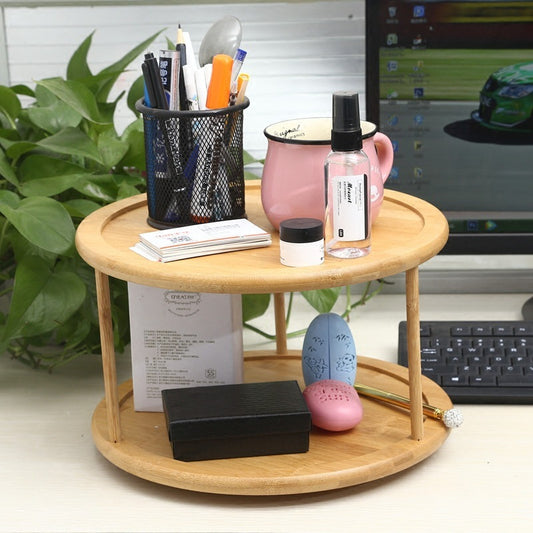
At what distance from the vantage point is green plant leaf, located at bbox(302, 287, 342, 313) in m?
1.13

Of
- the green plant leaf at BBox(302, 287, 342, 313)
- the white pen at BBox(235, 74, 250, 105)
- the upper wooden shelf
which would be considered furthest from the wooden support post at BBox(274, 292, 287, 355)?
the white pen at BBox(235, 74, 250, 105)

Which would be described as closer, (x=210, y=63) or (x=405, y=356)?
(x=210, y=63)

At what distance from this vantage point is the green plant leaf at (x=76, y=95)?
39.3 inches

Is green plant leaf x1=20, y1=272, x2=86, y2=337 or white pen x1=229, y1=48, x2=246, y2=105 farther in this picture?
green plant leaf x1=20, y1=272, x2=86, y2=337

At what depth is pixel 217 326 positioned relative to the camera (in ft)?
3.04

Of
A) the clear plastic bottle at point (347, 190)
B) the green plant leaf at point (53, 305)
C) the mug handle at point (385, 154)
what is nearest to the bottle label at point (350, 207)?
the clear plastic bottle at point (347, 190)

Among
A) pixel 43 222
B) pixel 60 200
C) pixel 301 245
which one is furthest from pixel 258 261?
pixel 60 200

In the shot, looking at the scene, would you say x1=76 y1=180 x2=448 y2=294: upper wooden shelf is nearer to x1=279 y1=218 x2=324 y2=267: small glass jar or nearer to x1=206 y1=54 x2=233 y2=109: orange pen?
x1=279 y1=218 x2=324 y2=267: small glass jar

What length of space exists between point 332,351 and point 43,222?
12.3 inches

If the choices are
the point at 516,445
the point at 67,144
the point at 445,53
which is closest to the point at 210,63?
the point at 67,144

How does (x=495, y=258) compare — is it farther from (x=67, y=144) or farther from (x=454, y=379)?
(x=67, y=144)

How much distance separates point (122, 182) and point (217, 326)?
252 millimetres

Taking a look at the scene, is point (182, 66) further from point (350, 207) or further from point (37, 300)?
point (37, 300)

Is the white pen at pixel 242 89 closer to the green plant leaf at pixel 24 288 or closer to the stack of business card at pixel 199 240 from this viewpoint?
the stack of business card at pixel 199 240
